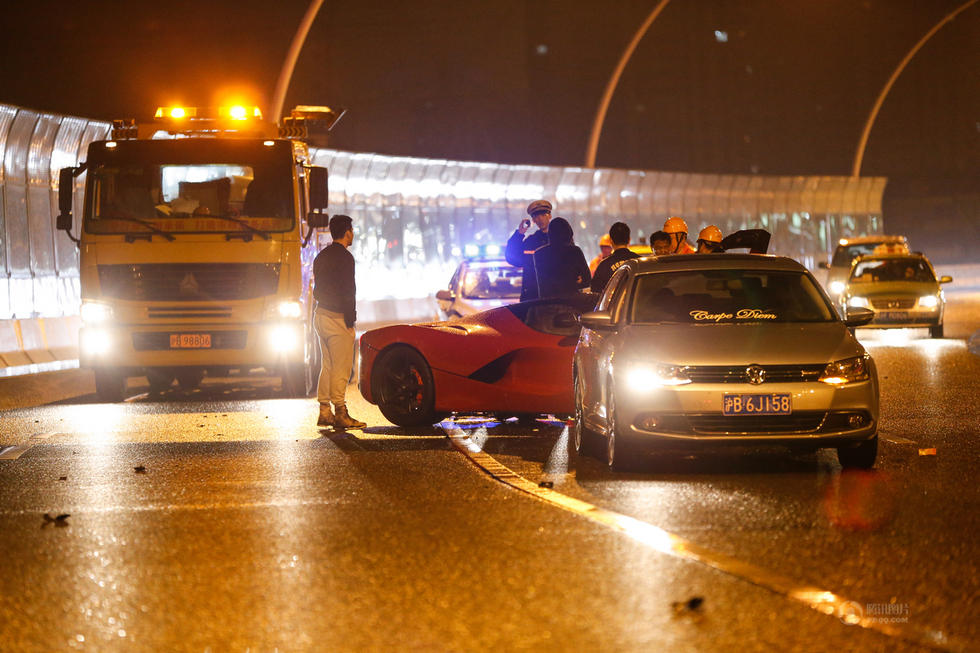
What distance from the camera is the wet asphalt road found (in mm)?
6301

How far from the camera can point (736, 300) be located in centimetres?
1159

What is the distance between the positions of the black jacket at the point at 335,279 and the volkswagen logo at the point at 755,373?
5038 mm

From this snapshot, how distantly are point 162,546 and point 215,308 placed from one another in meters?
10.0

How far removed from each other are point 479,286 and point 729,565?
47.9 feet

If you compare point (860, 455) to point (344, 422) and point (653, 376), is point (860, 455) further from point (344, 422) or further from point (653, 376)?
point (344, 422)

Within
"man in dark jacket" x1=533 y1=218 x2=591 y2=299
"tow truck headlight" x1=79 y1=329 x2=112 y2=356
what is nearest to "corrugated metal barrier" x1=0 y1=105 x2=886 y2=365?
"tow truck headlight" x1=79 y1=329 x2=112 y2=356

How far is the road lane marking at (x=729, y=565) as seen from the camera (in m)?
6.15

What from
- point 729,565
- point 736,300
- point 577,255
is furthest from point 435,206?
point 729,565

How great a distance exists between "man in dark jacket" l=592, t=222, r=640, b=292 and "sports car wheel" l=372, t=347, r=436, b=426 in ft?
5.88

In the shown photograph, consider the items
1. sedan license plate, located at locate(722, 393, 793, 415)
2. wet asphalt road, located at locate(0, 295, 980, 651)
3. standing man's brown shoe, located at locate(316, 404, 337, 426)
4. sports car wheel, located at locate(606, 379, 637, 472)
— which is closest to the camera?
→ wet asphalt road, located at locate(0, 295, 980, 651)

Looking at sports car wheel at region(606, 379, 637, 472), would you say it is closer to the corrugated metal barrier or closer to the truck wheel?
the truck wheel

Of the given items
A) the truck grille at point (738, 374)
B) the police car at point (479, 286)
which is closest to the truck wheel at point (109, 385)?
the police car at point (479, 286)

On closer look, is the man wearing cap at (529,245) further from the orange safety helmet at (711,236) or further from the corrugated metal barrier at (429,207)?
the corrugated metal barrier at (429,207)

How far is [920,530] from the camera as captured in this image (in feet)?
27.5
